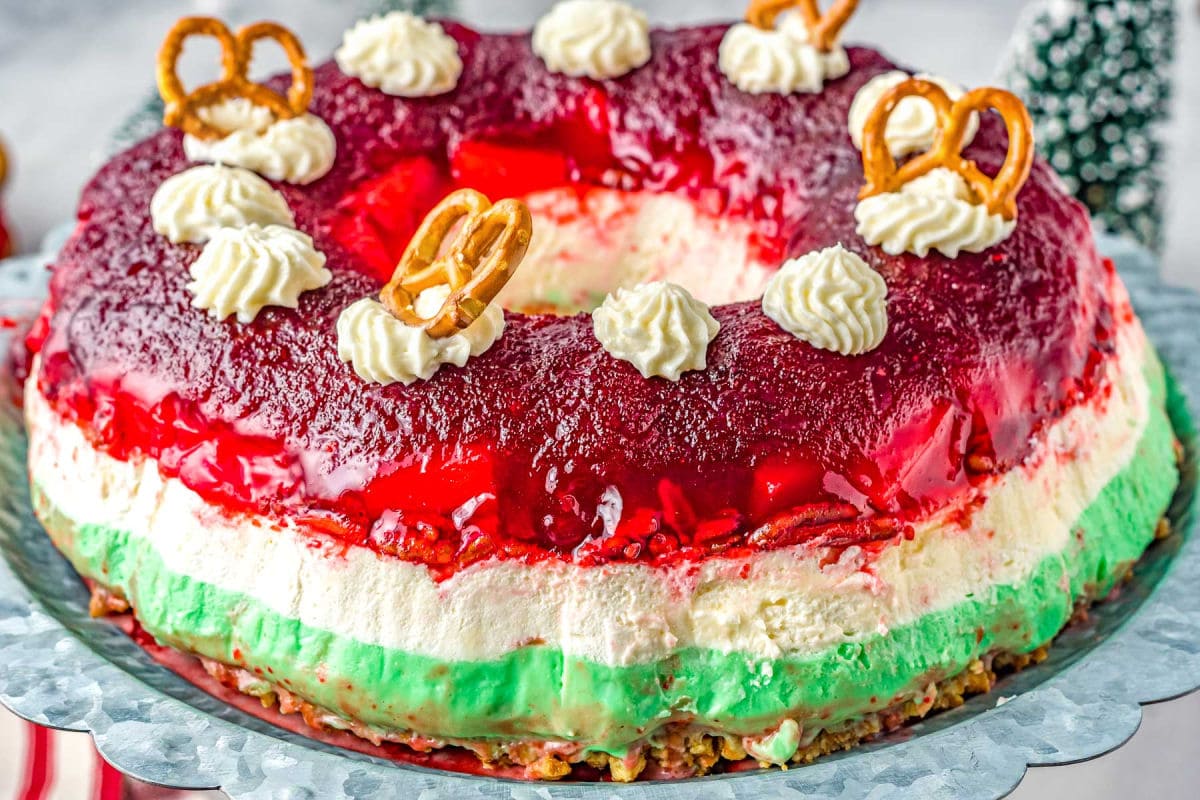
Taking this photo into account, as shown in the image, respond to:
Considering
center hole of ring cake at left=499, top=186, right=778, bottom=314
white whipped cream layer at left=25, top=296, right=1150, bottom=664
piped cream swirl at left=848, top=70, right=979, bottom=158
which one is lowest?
white whipped cream layer at left=25, top=296, right=1150, bottom=664

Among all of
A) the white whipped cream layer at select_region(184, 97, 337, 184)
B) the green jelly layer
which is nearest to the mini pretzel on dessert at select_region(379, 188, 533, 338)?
the green jelly layer

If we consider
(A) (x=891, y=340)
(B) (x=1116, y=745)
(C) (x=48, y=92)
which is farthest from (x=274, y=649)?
(C) (x=48, y=92)

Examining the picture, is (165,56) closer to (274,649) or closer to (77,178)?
(274,649)

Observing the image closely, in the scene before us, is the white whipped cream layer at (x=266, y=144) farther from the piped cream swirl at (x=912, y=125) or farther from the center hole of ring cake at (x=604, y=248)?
the piped cream swirl at (x=912, y=125)

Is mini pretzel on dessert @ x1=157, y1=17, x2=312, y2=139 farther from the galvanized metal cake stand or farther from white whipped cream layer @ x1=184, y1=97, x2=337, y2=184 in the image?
the galvanized metal cake stand

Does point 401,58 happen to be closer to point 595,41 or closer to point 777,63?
point 595,41

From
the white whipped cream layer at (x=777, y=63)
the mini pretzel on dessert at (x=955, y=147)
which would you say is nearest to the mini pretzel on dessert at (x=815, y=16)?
the white whipped cream layer at (x=777, y=63)
